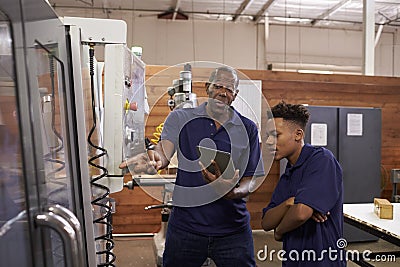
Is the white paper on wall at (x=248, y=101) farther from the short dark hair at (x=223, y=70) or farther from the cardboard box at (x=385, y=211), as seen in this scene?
the cardboard box at (x=385, y=211)

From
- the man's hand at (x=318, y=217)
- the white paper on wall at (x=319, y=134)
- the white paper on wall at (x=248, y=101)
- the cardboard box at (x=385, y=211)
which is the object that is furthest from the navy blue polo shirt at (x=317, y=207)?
the white paper on wall at (x=319, y=134)

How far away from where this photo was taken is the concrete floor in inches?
142

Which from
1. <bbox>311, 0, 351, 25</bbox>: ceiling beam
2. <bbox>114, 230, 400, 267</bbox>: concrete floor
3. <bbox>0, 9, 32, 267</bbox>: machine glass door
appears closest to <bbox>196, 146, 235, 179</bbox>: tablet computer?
<bbox>0, 9, 32, 267</bbox>: machine glass door

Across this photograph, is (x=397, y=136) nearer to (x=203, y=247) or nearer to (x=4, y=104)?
(x=203, y=247)

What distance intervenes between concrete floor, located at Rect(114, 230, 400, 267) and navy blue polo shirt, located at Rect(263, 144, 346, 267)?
65.0 inches

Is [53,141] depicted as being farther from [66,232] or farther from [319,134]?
[319,134]

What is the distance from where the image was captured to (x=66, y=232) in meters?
0.71

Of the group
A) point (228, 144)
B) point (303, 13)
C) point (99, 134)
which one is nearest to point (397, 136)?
point (303, 13)

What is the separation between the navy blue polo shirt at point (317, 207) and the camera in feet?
5.39

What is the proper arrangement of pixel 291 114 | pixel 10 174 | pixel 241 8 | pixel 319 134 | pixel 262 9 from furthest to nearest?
pixel 262 9, pixel 241 8, pixel 319 134, pixel 291 114, pixel 10 174

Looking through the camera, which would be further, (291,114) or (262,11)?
(262,11)

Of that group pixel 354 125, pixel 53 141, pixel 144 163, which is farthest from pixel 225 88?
pixel 354 125

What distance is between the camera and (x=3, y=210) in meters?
0.59

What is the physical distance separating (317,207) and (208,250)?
56cm
